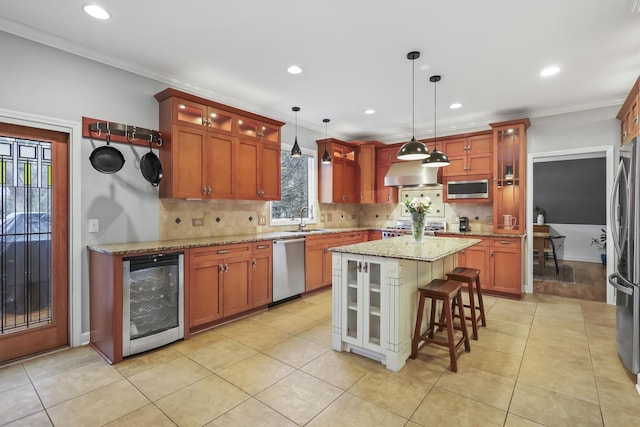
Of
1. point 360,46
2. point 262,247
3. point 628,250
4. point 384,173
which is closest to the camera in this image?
point 628,250

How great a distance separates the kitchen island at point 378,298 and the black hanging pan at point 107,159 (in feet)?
7.41

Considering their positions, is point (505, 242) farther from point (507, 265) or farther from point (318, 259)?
point (318, 259)

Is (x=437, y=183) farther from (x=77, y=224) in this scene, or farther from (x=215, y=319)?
(x=77, y=224)

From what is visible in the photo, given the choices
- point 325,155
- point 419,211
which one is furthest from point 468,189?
point 325,155

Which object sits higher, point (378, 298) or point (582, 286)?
point (378, 298)

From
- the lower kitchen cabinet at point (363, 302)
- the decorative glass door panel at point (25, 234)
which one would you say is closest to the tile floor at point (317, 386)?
the lower kitchen cabinet at point (363, 302)

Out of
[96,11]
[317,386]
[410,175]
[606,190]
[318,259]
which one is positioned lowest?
[317,386]

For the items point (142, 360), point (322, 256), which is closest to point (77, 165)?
point (142, 360)

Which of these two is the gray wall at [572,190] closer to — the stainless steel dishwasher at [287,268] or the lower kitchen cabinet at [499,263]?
the lower kitchen cabinet at [499,263]

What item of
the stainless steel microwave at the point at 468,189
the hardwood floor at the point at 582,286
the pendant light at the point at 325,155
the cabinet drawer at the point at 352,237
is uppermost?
the pendant light at the point at 325,155

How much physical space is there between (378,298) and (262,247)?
1688 millimetres

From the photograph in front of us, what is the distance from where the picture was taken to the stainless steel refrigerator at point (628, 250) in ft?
7.78

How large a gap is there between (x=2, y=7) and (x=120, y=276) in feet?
7.08

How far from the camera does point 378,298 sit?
2.79m
